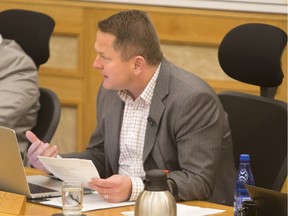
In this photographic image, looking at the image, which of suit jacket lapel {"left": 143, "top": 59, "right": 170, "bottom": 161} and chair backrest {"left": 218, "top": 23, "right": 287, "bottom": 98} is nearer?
suit jacket lapel {"left": 143, "top": 59, "right": 170, "bottom": 161}

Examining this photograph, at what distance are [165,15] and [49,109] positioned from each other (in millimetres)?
1380

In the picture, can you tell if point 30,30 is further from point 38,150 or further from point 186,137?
point 186,137

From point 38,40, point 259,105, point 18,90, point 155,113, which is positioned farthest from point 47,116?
point 259,105

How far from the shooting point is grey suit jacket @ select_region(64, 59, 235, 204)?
329 centimetres

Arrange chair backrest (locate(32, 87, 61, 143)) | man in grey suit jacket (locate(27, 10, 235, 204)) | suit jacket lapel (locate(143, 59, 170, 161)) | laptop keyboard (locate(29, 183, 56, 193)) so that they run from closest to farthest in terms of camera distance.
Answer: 1. laptop keyboard (locate(29, 183, 56, 193))
2. man in grey suit jacket (locate(27, 10, 235, 204))
3. suit jacket lapel (locate(143, 59, 170, 161))
4. chair backrest (locate(32, 87, 61, 143))

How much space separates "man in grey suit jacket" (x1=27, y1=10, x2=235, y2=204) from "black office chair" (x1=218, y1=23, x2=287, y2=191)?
138mm

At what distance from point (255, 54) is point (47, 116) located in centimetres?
132

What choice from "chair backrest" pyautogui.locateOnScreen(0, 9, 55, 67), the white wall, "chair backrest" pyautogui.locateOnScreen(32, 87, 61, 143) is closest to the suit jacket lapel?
"chair backrest" pyautogui.locateOnScreen(32, 87, 61, 143)

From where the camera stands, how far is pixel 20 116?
4504 millimetres

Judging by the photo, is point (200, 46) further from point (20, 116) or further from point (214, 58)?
point (20, 116)

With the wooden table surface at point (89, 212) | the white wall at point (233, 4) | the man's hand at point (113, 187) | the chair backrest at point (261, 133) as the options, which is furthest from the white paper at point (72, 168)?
the white wall at point (233, 4)

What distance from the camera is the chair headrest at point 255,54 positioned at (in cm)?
353

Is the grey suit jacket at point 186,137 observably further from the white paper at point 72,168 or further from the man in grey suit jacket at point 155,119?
the white paper at point 72,168

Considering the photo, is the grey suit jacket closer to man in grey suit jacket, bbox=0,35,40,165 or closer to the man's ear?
the man's ear
